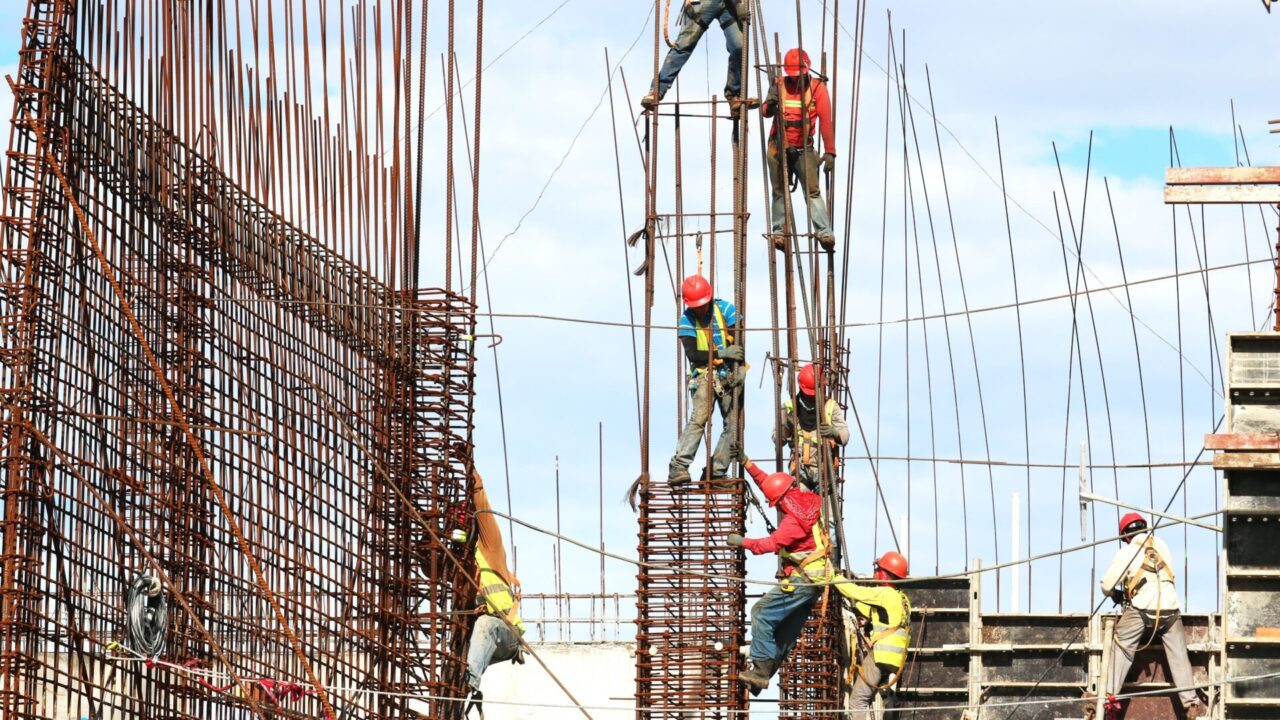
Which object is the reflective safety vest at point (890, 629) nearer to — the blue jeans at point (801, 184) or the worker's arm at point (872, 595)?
the worker's arm at point (872, 595)

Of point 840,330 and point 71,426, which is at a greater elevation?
point 840,330

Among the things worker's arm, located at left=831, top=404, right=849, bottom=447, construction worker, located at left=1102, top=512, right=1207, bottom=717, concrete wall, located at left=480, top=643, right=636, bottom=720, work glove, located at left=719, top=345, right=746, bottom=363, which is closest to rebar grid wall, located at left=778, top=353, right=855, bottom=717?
worker's arm, located at left=831, top=404, right=849, bottom=447

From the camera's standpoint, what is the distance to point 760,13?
20.6 metres

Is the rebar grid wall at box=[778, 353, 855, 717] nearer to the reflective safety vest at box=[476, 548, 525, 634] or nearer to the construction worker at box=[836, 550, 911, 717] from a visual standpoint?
the construction worker at box=[836, 550, 911, 717]

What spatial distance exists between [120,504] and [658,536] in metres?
4.88

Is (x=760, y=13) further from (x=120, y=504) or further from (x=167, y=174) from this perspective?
(x=120, y=504)

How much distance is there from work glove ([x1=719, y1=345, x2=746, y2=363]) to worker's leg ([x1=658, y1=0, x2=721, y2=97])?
2522mm

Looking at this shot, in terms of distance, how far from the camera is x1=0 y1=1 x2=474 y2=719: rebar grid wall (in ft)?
56.3

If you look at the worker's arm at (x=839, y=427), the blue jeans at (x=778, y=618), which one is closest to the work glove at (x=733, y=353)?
the worker's arm at (x=839, y=427)

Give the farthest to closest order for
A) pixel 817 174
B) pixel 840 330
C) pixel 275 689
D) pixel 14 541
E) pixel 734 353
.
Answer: pixel 840 330
pixel 817 174
pixel 734 353
pixel 275 689
pixel 14 541

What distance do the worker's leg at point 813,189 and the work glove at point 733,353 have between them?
1959 mm

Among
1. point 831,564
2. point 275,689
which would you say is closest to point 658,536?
point 831,564

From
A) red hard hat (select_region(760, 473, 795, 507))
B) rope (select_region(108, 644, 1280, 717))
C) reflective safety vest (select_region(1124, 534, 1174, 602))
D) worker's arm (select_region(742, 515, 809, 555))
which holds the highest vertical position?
red hard hat (select_region(760, 473, 795, 507))

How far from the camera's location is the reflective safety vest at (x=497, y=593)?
20.0 metres
